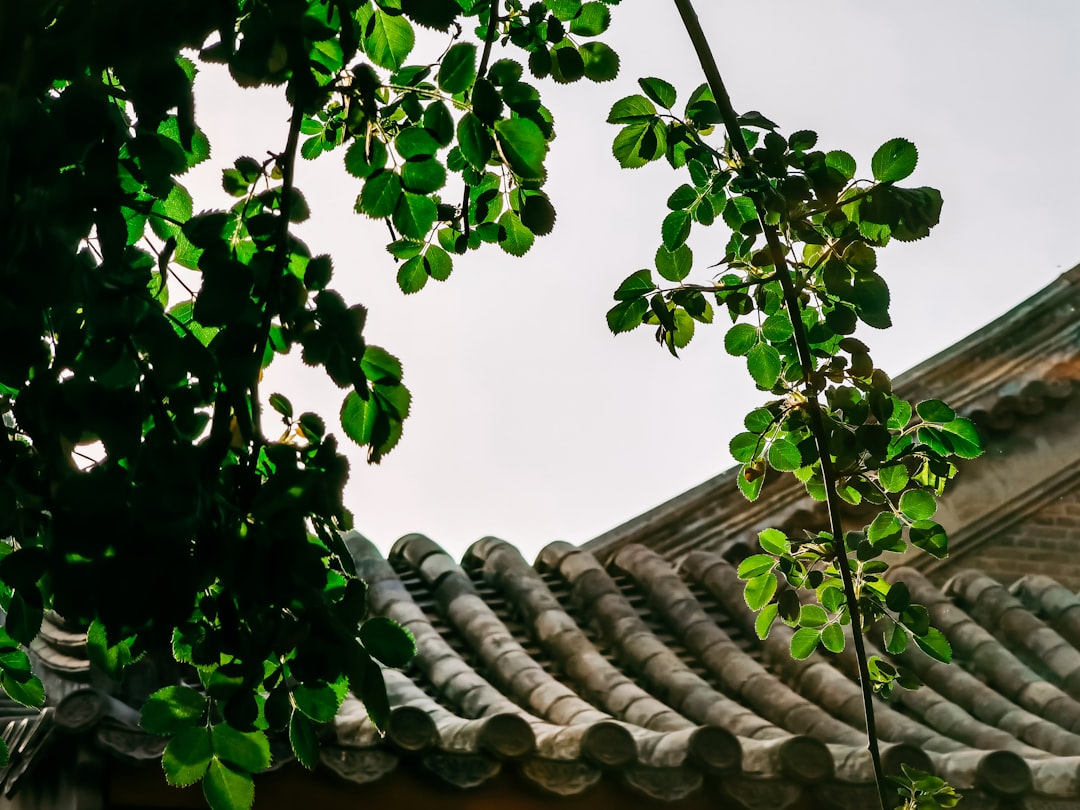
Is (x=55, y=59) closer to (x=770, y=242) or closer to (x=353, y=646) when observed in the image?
(x=353, y=646)

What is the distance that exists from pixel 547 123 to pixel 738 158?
0.26m

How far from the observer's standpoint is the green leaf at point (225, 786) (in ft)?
4.11

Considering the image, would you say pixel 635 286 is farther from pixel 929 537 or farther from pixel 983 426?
pixel 983 426

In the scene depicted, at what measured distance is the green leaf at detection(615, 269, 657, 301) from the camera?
159cm

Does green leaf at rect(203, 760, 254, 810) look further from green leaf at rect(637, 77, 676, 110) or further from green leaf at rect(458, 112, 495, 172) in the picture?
green leaf at rect(637, 77, 676, 110)

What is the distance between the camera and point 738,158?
1.56 m

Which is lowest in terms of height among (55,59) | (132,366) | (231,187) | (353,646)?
(353,646)

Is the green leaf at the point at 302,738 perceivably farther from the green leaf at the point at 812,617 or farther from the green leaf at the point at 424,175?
the green leaf at the point at 812,617

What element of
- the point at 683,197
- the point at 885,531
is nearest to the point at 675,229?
the point at 683,197

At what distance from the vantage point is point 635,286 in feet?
5.23

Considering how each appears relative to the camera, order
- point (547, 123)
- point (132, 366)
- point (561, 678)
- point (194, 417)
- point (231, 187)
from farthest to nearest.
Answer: point (561, 678) → point (547, 123) → point (231, 187) → point (194, 417) → point (132, 366)

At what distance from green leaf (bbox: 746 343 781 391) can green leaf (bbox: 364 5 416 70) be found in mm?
621

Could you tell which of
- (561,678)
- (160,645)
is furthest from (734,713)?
(160,645)

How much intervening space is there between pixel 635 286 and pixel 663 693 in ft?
9.05
